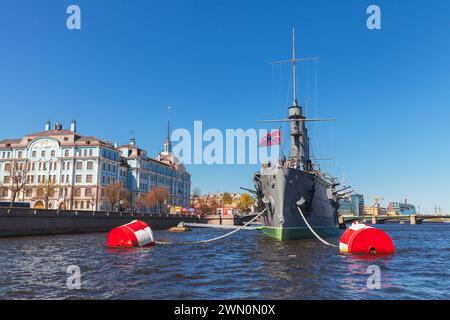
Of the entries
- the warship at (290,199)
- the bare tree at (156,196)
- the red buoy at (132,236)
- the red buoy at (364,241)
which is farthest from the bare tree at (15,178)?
the red buoy at (364,241)

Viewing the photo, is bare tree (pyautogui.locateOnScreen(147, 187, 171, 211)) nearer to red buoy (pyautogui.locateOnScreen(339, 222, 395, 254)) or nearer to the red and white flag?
the red and white flag

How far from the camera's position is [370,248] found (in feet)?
75.9

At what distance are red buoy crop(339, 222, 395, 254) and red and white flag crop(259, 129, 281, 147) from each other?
9739 mm

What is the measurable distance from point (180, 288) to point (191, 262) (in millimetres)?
7306

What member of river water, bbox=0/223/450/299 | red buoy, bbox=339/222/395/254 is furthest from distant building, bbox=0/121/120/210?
red buoy, bbox=339/222/395/254

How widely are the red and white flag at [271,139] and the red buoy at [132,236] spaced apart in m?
11.8

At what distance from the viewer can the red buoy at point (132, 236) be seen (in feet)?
86.9

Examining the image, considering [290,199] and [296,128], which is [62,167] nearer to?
[296,128]

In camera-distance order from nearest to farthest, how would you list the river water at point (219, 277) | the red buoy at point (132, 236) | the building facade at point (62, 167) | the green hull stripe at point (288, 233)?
1. the river water at point (219, 277)
2. the red buoy at point (132, 236)
3. the green hull stripe at point (288, 233)
4. the building facade at point (62, 167)

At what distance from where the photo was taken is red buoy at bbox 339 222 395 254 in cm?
2246

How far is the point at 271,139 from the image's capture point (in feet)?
101

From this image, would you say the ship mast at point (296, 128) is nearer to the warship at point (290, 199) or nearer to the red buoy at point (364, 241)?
the warship at point (290, 199)

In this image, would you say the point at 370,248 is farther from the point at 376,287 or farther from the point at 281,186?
the point at 376,287
